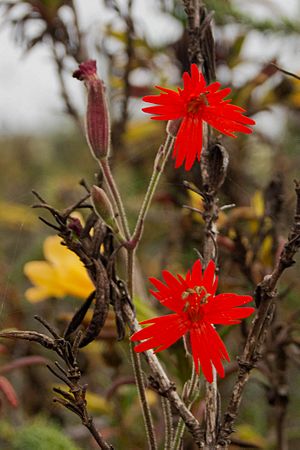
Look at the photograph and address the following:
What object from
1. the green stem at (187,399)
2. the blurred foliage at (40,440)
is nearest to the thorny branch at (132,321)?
the green stem at (187,399)

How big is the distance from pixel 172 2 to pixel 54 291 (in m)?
0.38

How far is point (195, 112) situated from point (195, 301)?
9 centimetres

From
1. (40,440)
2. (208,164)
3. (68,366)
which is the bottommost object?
(40,440)

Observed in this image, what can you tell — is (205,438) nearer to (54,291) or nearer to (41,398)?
(54,291)

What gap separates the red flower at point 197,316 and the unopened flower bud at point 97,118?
0.11 meters

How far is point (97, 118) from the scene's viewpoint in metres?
0.41

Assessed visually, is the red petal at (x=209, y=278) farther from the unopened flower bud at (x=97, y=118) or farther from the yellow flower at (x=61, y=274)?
the yellow flower at (x=61, y=274)

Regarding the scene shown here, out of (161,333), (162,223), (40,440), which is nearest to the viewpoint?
(161,333)

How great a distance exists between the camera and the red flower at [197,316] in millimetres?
326

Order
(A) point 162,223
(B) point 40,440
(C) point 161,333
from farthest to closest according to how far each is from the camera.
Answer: (A) point 162,223
(B) point 40,440
(C) point 161,333

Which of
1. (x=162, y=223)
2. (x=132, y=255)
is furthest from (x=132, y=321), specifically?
(x=162, y=223)

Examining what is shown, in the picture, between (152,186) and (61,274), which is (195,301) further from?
(61,274)

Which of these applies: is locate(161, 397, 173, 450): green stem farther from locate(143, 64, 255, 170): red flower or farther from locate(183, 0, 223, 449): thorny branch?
locate(143, 64, 255, 170): red flower

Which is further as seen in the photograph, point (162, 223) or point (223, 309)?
point (162, 223)
